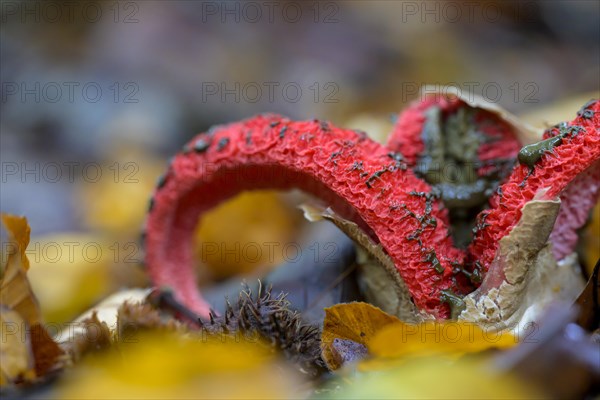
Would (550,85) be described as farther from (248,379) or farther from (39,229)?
(248,379)

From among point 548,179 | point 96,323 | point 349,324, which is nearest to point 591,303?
point 548,179

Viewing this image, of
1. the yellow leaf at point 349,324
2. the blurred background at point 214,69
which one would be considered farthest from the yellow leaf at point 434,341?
the blurred background at point 214,69

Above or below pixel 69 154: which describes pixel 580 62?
above

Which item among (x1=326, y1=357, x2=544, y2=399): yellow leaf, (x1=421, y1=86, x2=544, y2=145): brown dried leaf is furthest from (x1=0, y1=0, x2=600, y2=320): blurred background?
(x1=326, y1=357, x2=544, y2=399): yellow leaf

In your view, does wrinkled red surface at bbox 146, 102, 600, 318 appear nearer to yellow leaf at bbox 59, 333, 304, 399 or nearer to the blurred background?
yellow leaf at bbox 59, 333, 304, 399

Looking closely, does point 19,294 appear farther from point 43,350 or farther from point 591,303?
point 591,303

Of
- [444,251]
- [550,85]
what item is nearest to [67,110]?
[550,85]
